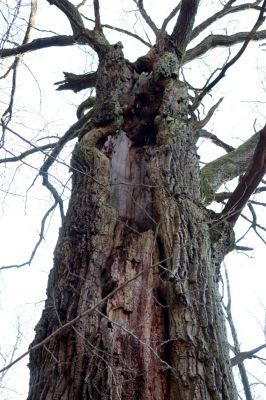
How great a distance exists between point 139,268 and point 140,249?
106mm

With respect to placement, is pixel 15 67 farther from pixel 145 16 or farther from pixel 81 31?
pixel 145 16

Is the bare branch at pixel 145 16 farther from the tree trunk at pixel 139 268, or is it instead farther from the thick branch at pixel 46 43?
the tree trunk at pixel 139 268

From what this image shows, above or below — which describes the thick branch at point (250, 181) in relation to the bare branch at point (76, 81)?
below

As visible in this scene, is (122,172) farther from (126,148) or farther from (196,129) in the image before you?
(196,129)

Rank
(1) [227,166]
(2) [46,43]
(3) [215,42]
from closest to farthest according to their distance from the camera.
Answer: (1) [227,166] < (2) [46,43] < (3) [215,42]

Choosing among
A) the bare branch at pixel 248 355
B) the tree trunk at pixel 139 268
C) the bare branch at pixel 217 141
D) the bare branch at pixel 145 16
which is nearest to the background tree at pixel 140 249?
the tree trunk at pixel 139 268

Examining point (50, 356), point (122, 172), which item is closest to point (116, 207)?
point (122, 172)

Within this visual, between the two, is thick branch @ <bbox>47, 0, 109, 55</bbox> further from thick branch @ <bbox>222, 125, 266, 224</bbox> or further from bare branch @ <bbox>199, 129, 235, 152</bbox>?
thick branch @ <bbox>222, 125, 266, 224</bbox>

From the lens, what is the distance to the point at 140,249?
78.0 inches

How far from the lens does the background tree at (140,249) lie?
153cm

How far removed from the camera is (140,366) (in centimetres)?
156

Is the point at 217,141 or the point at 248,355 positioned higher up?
the point at 217,141

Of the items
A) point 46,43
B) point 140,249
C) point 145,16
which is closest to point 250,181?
point 140,249

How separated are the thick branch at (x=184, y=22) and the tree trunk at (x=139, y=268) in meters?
0.76
